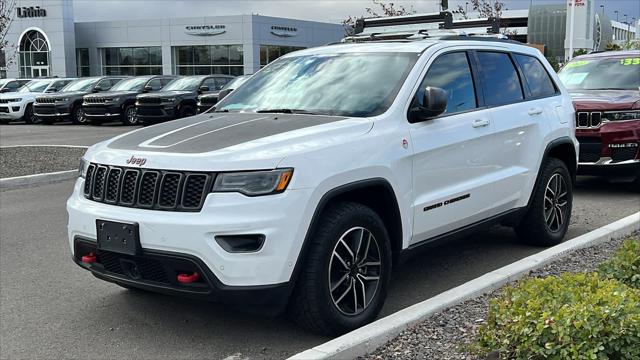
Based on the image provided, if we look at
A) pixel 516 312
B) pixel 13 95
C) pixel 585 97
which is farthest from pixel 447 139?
pixel 13 95

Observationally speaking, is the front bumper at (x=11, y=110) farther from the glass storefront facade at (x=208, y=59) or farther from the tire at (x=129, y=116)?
the glass storefront facade at (x=208, y=59)

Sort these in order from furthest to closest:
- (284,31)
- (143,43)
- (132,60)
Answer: (132,60), (143,43), (284,31)

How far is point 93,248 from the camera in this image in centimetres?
432

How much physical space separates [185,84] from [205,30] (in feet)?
109

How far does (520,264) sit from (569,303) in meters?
1.95

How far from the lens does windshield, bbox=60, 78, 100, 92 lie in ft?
91.3

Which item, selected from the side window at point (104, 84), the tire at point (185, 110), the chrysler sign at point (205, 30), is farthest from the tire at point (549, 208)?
the chrysler sign at point (205, 30)

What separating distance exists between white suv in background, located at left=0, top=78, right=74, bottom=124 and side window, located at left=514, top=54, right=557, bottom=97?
24.9 meters

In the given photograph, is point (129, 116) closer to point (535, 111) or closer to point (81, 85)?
point (81, 85)

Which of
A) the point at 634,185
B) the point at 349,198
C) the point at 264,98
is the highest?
the point at 264,98

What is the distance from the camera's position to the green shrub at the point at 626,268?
414cm

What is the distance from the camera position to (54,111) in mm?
25938

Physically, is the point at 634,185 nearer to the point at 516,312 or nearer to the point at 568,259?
the point at 568,259

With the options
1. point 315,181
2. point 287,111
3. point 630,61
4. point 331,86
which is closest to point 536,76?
point 331,86
